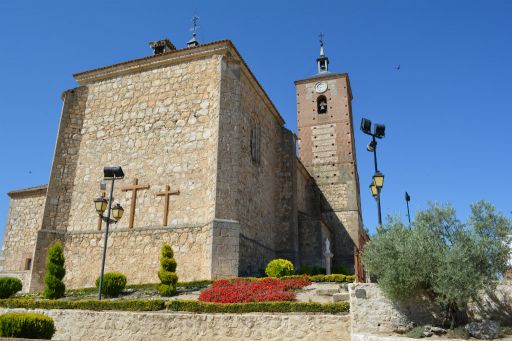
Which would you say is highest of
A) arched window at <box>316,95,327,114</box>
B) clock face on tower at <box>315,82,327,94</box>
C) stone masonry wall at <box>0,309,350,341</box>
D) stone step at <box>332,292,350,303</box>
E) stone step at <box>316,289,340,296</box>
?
clock face on tower at <box>315,82,327,94</box>

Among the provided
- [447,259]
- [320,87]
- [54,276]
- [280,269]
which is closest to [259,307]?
[447,259]

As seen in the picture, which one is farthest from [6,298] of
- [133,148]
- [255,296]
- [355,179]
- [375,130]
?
[355,179]

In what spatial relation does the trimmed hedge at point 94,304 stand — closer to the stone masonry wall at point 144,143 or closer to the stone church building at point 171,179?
the stone church building at point 171,179

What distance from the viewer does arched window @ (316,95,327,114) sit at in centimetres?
3089

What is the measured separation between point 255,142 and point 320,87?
14.7 m

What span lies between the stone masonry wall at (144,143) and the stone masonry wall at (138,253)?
39 centimetres

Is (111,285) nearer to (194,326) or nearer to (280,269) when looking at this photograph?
(194,326)

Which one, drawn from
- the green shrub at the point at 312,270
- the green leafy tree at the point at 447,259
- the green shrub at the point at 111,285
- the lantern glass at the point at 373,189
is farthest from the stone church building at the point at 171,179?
the green leafy tree at the point at 447,259

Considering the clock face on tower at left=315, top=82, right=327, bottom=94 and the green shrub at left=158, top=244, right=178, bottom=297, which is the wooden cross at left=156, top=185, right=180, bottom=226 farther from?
the clock face on tower at left=315, top=82, right=327, bottom=94

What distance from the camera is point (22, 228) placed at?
20594 mm

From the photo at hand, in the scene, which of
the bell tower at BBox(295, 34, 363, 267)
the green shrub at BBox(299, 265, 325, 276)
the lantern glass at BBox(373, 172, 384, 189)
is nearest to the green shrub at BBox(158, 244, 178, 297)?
the lantern glass at BBox(373, 172, 384, 189)

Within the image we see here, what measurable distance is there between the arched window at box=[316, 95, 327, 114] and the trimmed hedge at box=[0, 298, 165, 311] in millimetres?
23095

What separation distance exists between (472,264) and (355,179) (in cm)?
2097

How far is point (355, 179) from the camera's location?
1111 inches
